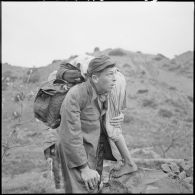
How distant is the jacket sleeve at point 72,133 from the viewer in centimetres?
241

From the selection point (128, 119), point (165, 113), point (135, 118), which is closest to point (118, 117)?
point (128, 119)

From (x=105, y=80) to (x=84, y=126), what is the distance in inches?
15.0

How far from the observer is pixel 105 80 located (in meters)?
2.54

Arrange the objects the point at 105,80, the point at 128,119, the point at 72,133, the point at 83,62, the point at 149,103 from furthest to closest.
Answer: the point at 149,103 < the point at 128,119 < the point at 83,62 < the point at 105,80 < the point at 72,133

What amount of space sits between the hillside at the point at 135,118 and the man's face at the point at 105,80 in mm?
775

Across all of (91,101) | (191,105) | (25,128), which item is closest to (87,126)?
(91,101)

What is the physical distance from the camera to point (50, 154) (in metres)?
2.62

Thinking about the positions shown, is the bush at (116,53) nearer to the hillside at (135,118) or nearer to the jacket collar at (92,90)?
the hillside at (135,118)

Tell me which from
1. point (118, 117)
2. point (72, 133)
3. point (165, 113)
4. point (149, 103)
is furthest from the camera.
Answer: point (149, 103)

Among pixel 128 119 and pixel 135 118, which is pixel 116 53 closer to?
pixel 135 118

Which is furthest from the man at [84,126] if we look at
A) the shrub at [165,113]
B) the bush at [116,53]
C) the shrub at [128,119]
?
the bush at [116,53]

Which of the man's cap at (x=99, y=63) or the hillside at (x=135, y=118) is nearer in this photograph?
the man's cap at (x=99, y=63)

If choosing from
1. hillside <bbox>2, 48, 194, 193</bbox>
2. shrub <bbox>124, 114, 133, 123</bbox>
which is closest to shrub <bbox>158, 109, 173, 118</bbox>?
hillside <bbox>2, 48, 194, 193</bbox>

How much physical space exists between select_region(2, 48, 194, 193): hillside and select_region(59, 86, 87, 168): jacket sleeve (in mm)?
629
